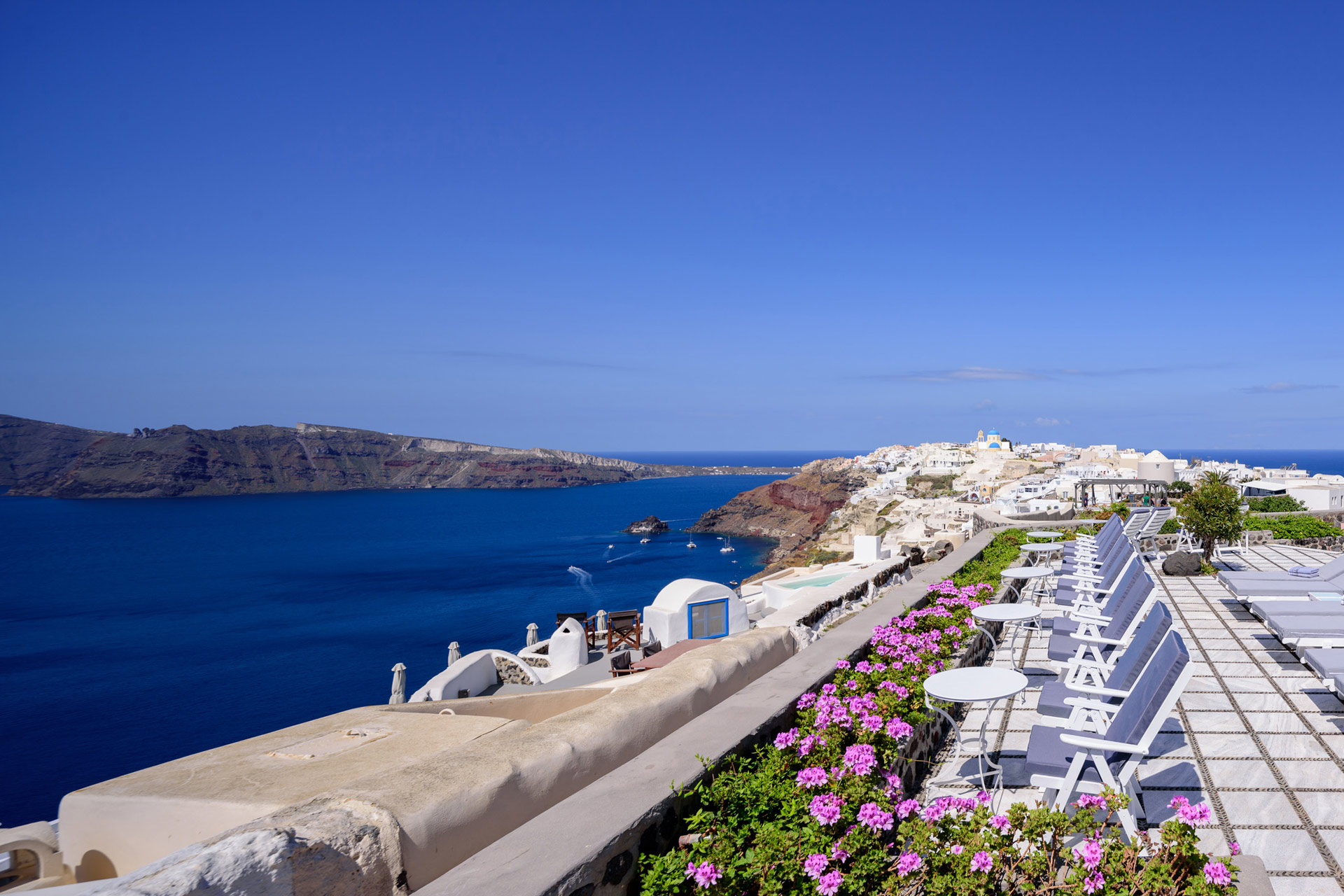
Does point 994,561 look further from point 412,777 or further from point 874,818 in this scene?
point 412,777

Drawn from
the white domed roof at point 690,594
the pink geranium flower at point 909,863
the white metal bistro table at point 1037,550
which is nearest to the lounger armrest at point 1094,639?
the pink geranium flower at point 909,863

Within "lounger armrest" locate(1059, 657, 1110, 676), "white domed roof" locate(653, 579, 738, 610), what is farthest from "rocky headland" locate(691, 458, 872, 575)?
"lounger armrest" locate(1059, 657, 1110, 676)

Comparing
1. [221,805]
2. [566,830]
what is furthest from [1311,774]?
[221,805]

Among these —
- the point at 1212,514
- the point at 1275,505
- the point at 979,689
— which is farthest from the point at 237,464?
the point at 979,689

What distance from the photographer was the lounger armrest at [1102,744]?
2516 mm

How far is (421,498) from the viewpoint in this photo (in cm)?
15800

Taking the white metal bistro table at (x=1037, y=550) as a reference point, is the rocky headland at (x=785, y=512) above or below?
below

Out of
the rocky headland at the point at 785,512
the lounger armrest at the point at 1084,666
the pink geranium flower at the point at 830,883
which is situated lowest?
the rocky headland at the point at 785,512

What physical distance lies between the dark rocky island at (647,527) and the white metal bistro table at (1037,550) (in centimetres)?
8708

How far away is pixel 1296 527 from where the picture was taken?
1241cm

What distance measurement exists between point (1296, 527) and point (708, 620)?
36.1 ft

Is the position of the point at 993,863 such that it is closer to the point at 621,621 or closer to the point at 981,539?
the point at 981,539

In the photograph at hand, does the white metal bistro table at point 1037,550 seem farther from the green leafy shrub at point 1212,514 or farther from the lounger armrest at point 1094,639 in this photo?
the lounger armrest at point 1094,639

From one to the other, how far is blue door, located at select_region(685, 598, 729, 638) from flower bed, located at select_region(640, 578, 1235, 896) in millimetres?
13898
